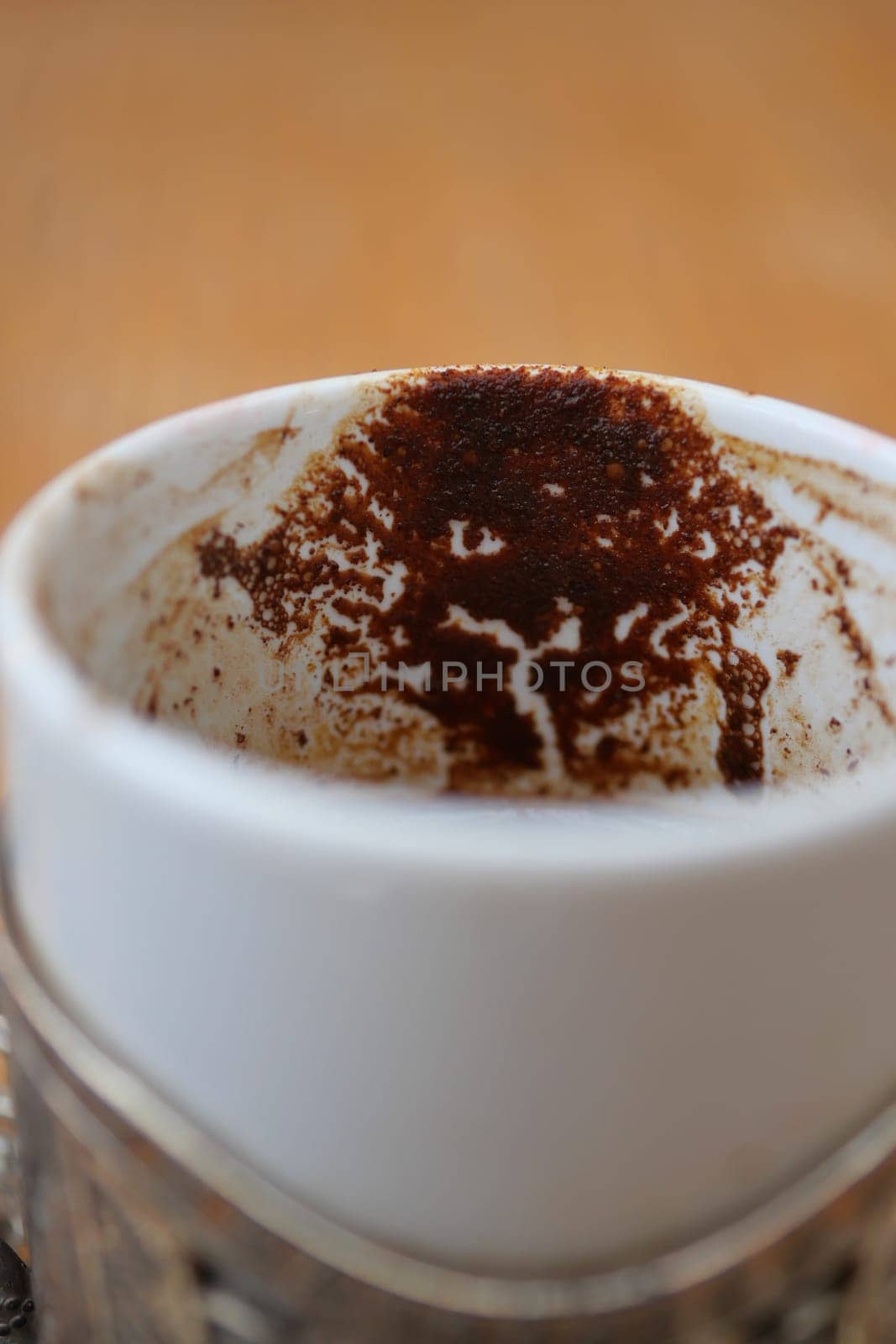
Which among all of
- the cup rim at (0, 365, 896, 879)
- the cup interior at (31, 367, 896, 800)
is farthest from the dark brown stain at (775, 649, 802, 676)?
the cup rim at (0, 365, 896, 879)

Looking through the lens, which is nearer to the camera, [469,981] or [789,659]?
Answer: [469,981]

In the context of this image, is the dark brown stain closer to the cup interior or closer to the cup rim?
the cup interior

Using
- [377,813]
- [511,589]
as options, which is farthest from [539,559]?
[377,813]

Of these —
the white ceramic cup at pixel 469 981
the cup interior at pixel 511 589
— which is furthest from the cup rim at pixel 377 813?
the cup interior at pixel 511 589

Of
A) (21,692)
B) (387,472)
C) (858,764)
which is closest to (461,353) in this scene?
(387,472)

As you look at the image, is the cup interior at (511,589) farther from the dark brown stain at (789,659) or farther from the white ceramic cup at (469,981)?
the white ceramic cup at (469,981)

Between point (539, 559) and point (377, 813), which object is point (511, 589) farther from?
point (377, 813)
